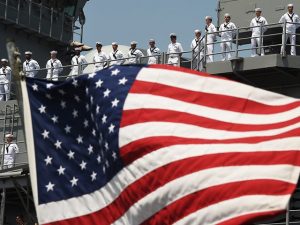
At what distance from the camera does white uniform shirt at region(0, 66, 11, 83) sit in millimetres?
30694

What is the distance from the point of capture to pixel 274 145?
10891 millimetres

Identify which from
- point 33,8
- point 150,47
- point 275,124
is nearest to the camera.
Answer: point 275,124

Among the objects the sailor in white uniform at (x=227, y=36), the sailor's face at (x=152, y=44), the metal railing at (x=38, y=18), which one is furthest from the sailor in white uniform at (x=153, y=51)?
the metal railing at (x=38, y=18)

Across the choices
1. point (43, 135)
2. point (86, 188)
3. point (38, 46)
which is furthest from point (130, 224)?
point (38, 46)

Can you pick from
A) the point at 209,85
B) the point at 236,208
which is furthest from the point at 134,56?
the point at 236,208

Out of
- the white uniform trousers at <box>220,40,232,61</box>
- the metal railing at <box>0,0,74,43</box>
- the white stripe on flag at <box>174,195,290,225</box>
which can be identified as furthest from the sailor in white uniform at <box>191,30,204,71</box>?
the white stripe on flag at <box>174,195,290,225</box>

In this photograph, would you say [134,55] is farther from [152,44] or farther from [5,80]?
[5,80]

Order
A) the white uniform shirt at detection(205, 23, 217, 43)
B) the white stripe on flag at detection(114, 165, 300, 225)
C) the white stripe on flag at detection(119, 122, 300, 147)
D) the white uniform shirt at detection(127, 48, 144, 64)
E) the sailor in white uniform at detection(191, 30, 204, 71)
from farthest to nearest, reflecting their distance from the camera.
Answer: the white uniform shirt at detection(127, 48, 144, 64), the white uniform shirt at detection(205, 23, 217, 43), the sailor in white uniform at detection(191, 30, 204, 71), the white stripe on flag at detection(119, 122, 300, 147), the white stripe on flag at detection(114, 165, 300, 225)

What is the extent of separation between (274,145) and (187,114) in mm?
987

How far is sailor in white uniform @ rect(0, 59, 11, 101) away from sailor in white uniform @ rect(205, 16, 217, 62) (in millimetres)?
6567

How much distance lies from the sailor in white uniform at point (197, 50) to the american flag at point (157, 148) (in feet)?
45.2

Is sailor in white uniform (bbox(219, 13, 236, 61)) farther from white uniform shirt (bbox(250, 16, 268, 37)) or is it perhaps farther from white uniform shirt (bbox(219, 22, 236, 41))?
white uniform shirt (bbox(250, 16, 268, 37))

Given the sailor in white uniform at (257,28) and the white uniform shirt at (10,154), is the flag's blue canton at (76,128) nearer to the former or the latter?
the sailor in white uniform at (257,28)

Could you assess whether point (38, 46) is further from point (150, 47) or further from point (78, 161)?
point (78, 161)
